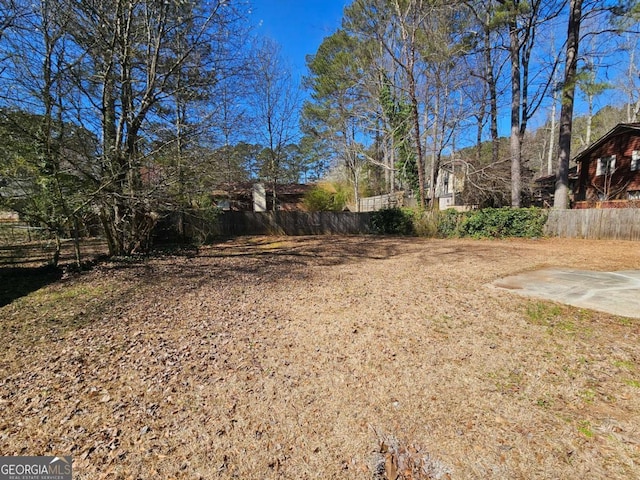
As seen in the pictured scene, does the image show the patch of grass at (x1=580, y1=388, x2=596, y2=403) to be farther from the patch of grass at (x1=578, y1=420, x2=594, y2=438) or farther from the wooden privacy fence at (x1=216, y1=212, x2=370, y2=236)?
the wooden privacy fence at (x1=216, y1=212, x2=370, y2=236)

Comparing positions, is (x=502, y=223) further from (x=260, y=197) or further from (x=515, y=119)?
(x=260, y=197)

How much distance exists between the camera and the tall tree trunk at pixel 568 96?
1030 centimetres

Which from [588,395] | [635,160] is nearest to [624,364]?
[588,395]

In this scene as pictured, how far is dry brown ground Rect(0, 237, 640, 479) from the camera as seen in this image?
1.66m

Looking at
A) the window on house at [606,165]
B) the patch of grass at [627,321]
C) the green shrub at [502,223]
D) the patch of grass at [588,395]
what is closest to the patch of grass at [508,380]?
the patch of grass at [588,395]

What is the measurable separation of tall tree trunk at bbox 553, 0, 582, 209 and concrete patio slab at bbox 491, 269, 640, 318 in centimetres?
752

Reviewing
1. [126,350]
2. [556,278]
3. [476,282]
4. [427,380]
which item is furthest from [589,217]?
[126,350]

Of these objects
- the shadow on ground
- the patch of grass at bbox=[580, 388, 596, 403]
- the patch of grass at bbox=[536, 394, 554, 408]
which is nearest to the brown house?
the patch of grass at bbox=[580, 388, 596, 403]

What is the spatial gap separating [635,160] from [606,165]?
1298 millimetres

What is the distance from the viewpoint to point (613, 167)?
15.8m

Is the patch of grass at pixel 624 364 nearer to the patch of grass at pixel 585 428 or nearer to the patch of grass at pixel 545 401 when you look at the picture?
the patch of grass at pixel 545 401

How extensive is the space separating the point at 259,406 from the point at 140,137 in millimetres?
7275

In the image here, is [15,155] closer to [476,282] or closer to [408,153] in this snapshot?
[476,282]

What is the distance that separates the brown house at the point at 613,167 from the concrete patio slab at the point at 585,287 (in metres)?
12.2
